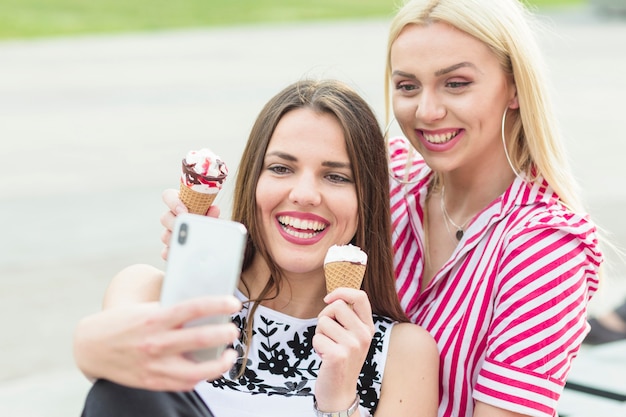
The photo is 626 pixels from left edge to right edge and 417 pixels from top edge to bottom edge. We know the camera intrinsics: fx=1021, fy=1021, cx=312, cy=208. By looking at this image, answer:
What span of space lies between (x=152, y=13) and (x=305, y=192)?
2040 cm

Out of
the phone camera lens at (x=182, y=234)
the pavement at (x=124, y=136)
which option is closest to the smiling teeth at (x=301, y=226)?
the pavement at (x=124, y=136)

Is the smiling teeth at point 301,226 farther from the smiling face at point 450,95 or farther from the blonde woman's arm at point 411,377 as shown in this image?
the smiling face at point 450,95

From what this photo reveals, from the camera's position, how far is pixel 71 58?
15.7 m

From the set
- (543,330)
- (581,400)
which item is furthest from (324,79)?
(581,400)

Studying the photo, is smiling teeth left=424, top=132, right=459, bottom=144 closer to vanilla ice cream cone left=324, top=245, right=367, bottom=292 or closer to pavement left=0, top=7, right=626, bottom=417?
pavement left=0, top=7, right=626, bottom=417

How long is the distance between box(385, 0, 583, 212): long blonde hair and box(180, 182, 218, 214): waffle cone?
842mm

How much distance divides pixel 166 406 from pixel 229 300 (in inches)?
22.7

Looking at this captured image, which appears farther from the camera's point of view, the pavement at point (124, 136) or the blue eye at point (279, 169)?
the pavement at point (124, 136)

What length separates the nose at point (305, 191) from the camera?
2.82 metres

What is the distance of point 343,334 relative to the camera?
2.52m

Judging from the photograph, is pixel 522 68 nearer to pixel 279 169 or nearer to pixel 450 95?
pixel 450 95

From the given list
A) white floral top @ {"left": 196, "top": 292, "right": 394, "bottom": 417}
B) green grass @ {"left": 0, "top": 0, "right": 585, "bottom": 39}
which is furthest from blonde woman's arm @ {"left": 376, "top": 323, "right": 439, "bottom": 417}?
green grass @ {"left": 0, "top": 0, "right": 585, "bottom": 39}

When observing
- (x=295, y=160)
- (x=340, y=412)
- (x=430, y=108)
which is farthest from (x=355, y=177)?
(x=340, y=412)

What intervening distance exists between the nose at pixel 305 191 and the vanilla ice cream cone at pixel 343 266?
173 millimetres
